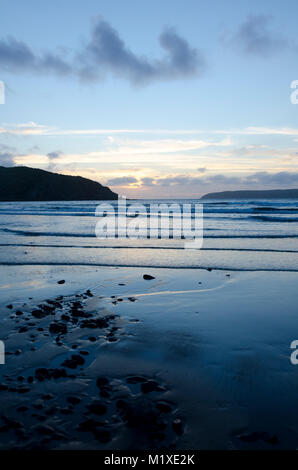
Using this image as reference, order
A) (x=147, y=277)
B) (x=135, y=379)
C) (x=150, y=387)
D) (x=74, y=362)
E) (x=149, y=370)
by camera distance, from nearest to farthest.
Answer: (x=150, y=387) → (x=135, y=379) → (x=149, y=370) → (x=74, y=362) → (x=147, y=277)

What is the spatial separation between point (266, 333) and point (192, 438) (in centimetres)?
A: 236

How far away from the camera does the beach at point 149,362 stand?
238cm

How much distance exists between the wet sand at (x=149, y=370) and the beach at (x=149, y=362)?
0.01 meters

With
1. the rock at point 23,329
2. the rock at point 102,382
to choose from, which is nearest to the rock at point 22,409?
the rock at point 102,382

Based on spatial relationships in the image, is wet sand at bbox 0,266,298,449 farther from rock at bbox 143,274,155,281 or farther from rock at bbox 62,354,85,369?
rock at bbox 143,274,155,281

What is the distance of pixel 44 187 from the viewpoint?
12056cm

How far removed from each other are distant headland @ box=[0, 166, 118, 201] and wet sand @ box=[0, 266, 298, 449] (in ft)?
381

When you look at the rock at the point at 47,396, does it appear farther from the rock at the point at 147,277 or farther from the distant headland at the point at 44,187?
the distant headland at the point at 44,187

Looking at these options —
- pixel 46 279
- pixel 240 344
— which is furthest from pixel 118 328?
pixel 46 279

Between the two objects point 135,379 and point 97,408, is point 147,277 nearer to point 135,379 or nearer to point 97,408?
point 135,379

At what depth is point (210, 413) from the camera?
8.53ft

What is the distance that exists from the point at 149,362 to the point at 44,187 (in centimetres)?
12626

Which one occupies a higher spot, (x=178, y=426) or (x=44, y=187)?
(x=44, y=187)

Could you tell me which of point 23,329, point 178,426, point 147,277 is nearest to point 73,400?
point 178,426
